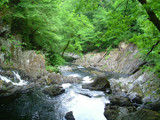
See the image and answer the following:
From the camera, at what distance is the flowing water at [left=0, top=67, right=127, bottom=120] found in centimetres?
567

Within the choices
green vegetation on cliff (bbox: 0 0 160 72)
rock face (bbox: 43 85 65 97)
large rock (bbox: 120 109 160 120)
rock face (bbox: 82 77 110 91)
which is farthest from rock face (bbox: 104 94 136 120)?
rock face (bbox: 43 85 65 97)

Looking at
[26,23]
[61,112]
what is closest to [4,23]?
[26,23]

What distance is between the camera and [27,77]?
961 centimetres

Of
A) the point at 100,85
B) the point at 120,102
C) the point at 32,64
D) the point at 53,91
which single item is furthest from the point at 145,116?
the point at 32,64

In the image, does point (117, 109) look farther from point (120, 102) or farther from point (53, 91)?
point (53, 91)

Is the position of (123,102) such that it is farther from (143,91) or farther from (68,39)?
(68,39)

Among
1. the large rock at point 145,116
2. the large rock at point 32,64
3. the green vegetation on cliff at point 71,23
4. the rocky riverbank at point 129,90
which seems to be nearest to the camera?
the large rock at point 145,116

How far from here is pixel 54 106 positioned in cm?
669

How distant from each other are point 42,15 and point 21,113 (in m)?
7.44

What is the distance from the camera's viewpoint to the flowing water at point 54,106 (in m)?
5.67

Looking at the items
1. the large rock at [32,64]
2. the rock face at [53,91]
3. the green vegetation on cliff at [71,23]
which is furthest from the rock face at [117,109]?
the large rock at [32,64]

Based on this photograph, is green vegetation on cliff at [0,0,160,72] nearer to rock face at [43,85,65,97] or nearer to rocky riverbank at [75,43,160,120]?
rocky riverbank at [75,43,160,120]

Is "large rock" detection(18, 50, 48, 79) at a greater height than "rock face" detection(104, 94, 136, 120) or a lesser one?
greater

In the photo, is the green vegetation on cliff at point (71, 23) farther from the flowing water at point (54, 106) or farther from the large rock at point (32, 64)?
the flowing water at point (54, 106)
